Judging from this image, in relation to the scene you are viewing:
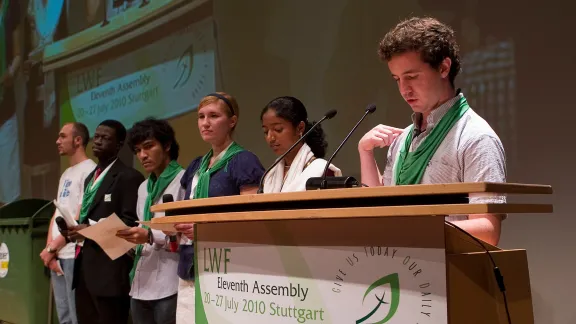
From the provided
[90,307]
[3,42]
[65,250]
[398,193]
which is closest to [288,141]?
[398,193]

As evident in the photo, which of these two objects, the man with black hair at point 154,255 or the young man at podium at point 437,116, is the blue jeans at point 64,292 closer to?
the man with black hair at point 154,255

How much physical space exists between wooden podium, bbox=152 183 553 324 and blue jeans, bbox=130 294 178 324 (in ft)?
5.35

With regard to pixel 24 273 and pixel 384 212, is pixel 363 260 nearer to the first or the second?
pixel 384 212

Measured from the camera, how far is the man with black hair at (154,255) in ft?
9.62

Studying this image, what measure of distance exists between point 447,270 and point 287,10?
2604mm

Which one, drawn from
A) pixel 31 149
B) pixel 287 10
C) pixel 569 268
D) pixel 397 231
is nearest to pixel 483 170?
pixel 397 231

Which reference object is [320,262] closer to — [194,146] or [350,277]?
[350,277]

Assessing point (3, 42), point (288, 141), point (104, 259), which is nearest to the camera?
point (288, 141)

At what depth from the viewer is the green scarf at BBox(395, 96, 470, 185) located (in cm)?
152

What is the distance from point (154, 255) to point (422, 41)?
1926 mm

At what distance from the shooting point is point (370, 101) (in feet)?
9.75

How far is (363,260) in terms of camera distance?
1.10 meters

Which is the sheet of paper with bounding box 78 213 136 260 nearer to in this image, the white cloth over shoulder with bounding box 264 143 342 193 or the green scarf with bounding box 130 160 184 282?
the green scarf with bounding box 130 160 184 282

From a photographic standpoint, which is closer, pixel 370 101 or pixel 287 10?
pixel 370 101
